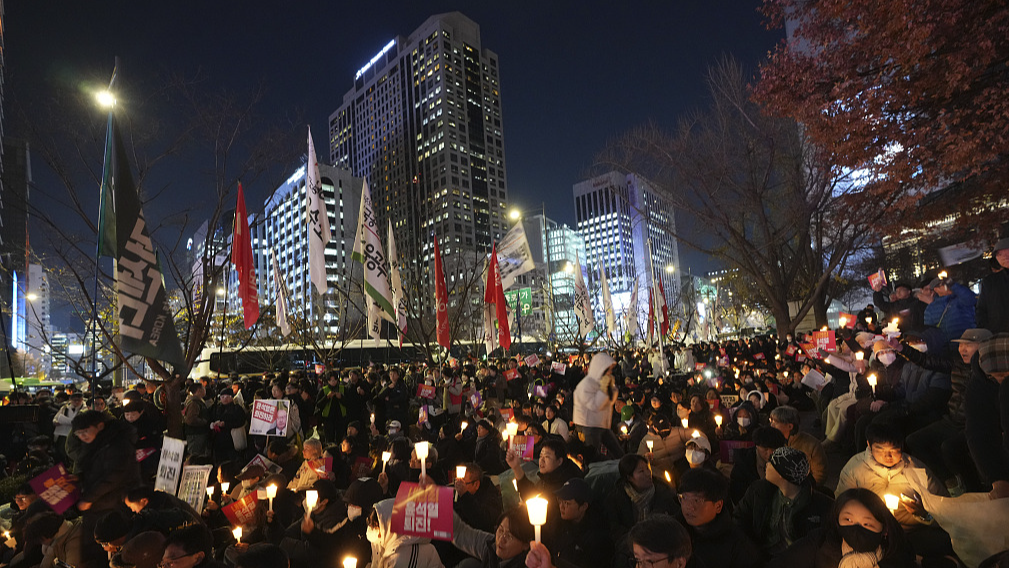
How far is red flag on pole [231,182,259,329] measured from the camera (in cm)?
1079

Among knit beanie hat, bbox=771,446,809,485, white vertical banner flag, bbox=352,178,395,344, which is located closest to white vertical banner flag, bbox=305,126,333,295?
white vertical banner flag, bbox=352,178,395,344

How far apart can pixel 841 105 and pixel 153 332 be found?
1066cm

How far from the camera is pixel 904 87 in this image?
8586 millimetres

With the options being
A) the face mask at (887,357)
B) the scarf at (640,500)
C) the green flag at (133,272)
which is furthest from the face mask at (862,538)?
the green flag at (133,272)

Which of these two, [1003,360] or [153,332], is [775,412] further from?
[153,332]

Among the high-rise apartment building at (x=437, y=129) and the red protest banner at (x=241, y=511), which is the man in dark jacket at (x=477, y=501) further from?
the high-rise apartment building at (x=437, y=129)

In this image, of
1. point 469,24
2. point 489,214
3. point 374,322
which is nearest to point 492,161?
point 489,214

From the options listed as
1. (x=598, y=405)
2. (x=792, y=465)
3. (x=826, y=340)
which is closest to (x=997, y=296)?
(x=826, y=340)

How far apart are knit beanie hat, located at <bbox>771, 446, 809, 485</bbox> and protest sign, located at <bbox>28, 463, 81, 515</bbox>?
5768 millimetres

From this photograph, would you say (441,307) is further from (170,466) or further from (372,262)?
(170,466)

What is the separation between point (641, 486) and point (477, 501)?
1.44m

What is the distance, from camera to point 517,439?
657 centimetres

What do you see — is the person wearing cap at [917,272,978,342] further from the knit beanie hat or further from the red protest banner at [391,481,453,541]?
the red protest banner at [391,481,453,541]

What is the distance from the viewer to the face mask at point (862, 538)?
9.23ft
